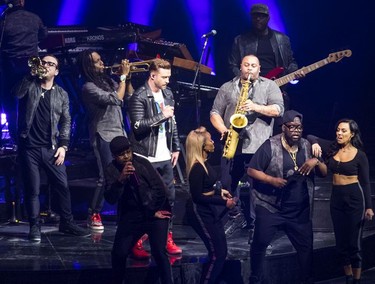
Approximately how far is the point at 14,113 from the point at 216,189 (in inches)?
161

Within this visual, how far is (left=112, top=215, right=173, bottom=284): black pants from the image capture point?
836cm

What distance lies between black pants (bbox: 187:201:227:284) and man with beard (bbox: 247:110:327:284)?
0.58 m

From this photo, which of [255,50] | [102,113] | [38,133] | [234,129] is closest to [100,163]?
[102,113]

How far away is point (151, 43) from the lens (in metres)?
12.0

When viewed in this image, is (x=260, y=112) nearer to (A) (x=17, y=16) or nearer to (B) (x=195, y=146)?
(B) (x=195, y=146)

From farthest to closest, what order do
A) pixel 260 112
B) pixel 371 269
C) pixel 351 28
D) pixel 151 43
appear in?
pixel 351 28 → pixel 151 43 → pixel 371 269 → pixel 260 112

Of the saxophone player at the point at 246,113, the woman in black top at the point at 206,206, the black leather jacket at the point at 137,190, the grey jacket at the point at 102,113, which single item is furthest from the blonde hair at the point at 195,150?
the grey jacket at the point at 102,113

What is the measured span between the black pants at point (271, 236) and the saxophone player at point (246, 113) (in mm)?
1016

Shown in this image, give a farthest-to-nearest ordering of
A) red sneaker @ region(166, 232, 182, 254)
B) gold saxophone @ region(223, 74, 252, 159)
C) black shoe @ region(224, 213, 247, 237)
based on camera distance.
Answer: black shoe @ region(224, 213, 247, 237) → gold saxophone @ region(223, 74, 252, 159) → red sneaker @ region(166, 232, 182, 254)

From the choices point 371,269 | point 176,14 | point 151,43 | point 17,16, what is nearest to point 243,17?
point 176,14

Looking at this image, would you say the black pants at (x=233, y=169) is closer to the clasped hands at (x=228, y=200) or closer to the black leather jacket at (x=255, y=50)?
the clasped hands at (x=228, y=200)

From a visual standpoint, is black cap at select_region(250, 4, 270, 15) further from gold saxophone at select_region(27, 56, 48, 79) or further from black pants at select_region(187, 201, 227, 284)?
black pants at select_region(187, 201, 227, 284)

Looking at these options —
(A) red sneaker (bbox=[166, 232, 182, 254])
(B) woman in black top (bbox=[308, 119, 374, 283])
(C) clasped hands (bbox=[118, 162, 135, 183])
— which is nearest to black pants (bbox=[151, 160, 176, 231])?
(A) red sneaker (bbox=[166, 232, 182, 254])

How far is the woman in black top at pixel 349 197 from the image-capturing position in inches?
374
